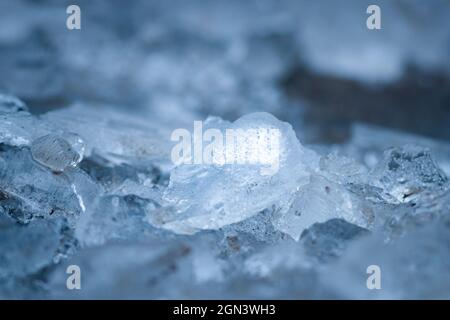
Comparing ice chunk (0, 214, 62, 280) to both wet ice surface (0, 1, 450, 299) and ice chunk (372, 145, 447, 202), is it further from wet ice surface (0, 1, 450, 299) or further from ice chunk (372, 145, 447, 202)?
ice chunk (372, 145, 447, 202)

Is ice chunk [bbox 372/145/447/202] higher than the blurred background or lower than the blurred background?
lower

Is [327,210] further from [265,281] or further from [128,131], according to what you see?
[128,131]

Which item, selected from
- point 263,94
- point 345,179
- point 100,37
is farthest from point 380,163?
point 100,37

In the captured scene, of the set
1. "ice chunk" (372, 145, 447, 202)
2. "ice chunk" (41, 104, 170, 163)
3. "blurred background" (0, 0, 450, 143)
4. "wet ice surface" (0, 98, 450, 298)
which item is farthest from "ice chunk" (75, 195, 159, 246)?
"blurred background" (0, 0, 450, 143)

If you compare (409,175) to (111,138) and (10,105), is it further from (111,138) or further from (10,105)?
(10,105)

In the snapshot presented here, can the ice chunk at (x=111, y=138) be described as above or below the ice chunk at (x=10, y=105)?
below

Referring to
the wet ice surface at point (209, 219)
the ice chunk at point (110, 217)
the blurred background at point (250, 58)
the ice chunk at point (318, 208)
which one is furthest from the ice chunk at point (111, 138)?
the blurred background at point (250, 58)

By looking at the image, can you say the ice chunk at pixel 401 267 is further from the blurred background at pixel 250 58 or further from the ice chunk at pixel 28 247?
the blurred background at pixel 250 58
